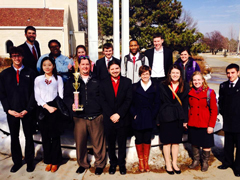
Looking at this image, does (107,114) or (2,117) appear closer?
(107,114)

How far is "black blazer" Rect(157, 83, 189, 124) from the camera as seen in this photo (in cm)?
352

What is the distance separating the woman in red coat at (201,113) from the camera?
3500 millimetres

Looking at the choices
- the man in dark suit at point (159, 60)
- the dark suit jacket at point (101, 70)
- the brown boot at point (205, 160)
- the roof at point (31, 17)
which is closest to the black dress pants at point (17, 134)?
the dark suit jacket at point (101, 70)

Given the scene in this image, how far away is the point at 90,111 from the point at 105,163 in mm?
1133

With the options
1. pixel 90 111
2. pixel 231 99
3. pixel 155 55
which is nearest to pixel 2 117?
pixel 90 111

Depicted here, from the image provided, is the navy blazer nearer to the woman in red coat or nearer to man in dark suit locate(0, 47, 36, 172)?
the woman in red coat

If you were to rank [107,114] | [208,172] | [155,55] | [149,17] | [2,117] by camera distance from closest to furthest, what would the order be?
1. [107,114]
2. [208,172]
3. [155,55]
4. [2,117]
5. [149,17]

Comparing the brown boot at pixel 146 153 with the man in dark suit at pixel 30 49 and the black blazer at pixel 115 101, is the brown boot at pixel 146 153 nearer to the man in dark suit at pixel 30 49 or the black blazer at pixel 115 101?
the black blazer at pixel 115 101

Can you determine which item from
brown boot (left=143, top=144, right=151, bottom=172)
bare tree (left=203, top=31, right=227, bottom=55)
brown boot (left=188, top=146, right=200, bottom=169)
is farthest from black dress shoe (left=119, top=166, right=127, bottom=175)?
bare tree (left=203, top=31, right=227, bottom=55)

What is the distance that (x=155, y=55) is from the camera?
468 centimetres

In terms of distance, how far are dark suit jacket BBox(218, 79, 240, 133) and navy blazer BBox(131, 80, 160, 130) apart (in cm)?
127

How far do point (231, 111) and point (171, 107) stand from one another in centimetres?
111

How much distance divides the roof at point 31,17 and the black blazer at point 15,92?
2133cm

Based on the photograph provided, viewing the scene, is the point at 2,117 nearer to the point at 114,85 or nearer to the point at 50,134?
the point at 50,134
